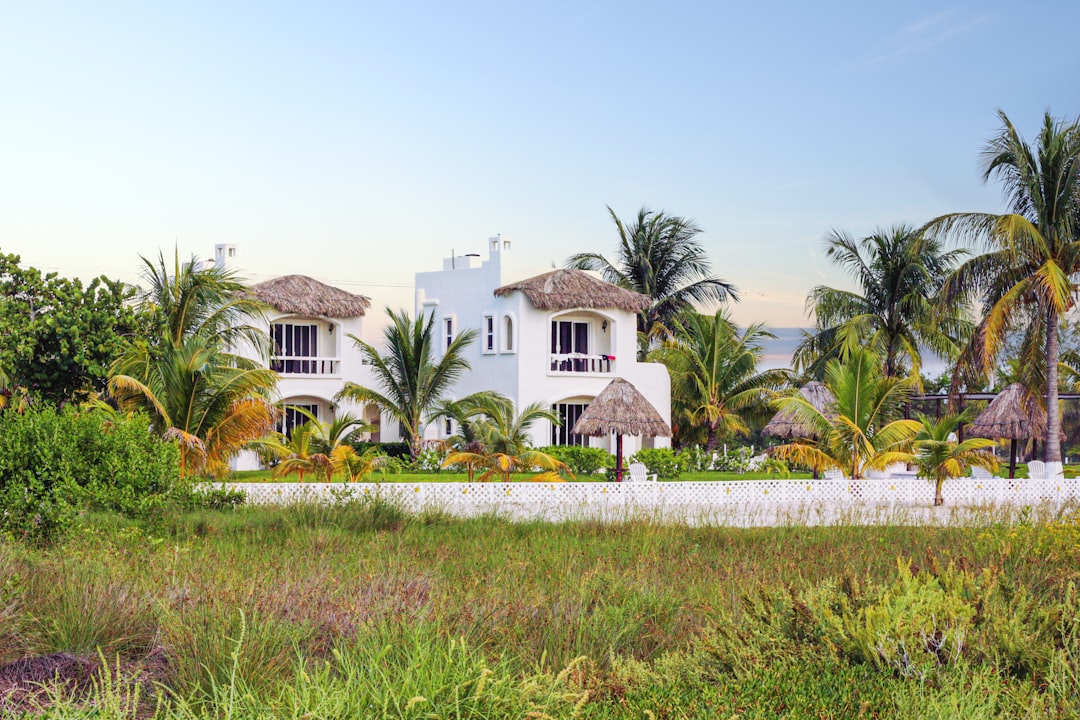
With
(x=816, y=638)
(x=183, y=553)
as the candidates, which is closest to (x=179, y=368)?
(x=183, y=553)

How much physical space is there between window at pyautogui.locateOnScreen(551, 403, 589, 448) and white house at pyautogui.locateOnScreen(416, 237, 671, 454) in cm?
3

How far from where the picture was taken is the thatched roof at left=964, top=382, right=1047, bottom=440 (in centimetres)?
2608

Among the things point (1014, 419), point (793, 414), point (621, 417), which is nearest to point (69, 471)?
point (621, 417)

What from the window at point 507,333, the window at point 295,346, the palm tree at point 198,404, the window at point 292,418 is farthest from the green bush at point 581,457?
Answer: the palm tree at point 198,404

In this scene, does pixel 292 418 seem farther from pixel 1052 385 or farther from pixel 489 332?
pixel 1052 385

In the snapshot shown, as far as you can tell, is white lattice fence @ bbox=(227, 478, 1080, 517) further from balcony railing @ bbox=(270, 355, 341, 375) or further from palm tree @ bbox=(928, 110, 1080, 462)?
balcony railing @ bbox=(270, 355, 341, 375)

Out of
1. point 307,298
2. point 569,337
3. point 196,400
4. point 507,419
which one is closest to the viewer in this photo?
point 196,400

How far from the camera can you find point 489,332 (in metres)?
32.7

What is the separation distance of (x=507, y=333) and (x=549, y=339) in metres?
1.26

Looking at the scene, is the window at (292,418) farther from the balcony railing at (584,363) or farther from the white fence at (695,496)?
→ the white fence at (695,496)

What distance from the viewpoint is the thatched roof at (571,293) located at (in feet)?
102

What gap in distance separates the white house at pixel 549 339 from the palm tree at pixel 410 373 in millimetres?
2093

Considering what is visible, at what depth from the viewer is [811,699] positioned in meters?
4.85

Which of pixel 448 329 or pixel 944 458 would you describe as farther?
pixel 448 329
